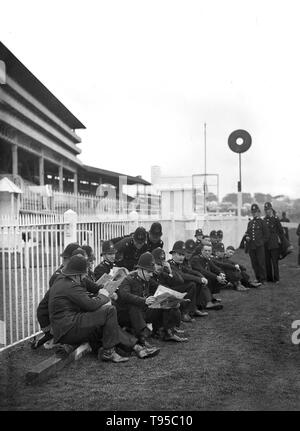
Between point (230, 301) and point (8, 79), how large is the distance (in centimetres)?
1377

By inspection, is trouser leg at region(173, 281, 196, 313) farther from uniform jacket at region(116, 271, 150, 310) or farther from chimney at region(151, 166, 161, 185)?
chimney at region(151, 166, 161, 185)

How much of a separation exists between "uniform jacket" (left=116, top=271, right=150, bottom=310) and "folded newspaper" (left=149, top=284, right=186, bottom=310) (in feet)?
0.51

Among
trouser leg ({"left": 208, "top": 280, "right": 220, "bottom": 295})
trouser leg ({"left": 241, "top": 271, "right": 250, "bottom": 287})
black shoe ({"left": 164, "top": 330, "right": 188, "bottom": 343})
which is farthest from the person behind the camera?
trouser leg ({"left": 241, "top": 271, "right": 250, "bottom": 287})

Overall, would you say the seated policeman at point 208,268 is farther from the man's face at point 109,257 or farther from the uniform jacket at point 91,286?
the uniform jacket at point 91,286

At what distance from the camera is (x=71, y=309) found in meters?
5.32

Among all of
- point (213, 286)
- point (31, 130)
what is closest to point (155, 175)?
point (31, 130)

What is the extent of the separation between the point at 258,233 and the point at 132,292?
6.32m

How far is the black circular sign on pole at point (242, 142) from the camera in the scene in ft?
51.8

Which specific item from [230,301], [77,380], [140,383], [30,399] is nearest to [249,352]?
[140,383]

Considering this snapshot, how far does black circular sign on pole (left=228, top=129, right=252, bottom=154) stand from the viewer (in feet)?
51.8

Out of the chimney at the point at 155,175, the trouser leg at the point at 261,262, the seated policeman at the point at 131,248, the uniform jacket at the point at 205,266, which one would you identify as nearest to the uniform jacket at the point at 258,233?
the trouser leg at the point at 261,262

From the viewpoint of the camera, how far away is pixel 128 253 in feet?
24.6

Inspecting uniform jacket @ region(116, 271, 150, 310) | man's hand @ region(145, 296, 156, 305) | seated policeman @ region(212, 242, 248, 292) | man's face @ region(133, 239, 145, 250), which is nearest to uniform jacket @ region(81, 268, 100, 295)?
uniform jacket @ region(116, 271, 150, 310)
